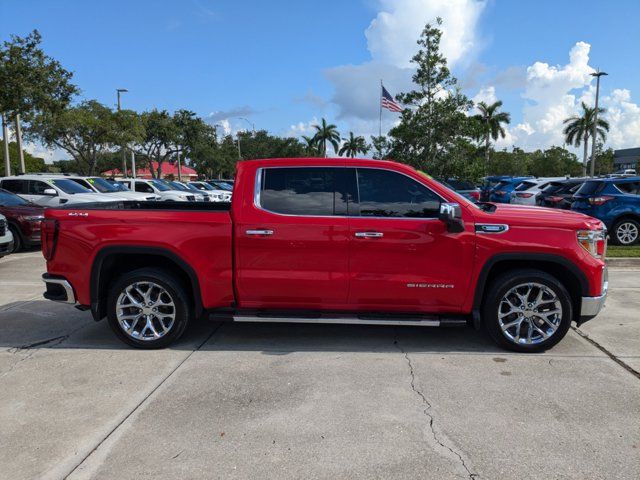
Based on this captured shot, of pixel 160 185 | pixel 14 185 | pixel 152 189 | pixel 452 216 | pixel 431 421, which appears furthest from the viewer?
pixel 160 185

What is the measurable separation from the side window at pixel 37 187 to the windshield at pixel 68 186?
24cm

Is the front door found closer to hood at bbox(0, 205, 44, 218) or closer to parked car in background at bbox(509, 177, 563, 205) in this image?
hood at bbox(0, 205, 44, 218)

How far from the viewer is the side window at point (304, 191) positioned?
15.9ft

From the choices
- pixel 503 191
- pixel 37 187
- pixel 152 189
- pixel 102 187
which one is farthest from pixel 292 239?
pixel 503 191

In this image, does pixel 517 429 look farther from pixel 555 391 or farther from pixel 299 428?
pixel 299 428

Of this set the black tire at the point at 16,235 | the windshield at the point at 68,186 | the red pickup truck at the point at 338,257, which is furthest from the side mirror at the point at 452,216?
the windshield at the point at 68,186

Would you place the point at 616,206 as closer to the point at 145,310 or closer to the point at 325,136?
the point at 145,310

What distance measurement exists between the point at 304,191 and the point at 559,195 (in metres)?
11.9

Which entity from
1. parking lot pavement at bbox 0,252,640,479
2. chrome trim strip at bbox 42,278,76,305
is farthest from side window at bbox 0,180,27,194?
chrome trim strip at bbox 42,278,76,305

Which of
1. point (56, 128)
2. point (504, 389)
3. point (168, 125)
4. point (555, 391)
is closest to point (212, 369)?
point (504, 389)

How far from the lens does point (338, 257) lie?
4738mm

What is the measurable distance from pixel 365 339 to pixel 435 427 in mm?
1877

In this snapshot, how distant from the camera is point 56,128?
2984 centimetres

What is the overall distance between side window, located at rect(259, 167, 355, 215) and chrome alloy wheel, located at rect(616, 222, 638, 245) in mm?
9563
